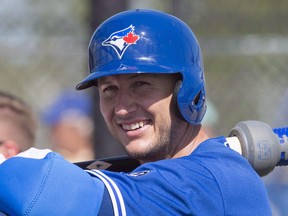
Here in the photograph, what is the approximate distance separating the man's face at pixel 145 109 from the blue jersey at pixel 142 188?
211 mm

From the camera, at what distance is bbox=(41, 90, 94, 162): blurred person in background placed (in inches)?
271

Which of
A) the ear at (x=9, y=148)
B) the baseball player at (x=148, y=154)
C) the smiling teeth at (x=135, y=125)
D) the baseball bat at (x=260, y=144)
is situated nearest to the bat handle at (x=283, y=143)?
the baseball bat at (x=260, y=144)

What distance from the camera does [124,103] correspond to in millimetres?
3414

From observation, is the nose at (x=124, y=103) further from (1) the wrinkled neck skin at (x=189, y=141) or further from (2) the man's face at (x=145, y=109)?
(1) the wrinkled neck skin at (x=189, y=141)

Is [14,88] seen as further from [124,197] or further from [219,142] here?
[124,197]

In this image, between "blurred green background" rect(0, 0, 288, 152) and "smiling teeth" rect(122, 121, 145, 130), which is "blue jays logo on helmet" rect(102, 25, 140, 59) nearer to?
"smiling teeth" rect(122, 121, 145, 130)

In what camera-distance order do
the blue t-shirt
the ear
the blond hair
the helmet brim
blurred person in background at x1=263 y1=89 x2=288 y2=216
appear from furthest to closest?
blurred person in background at x1=263 y1=89 x2=288 y2=216 < the blond hair < the ear < the helmet brim < the blue t-shirt

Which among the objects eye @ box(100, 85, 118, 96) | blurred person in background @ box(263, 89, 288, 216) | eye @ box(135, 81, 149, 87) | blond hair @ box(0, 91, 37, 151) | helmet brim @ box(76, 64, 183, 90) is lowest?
blurred person in background @ box(263, 89, 288, 216)

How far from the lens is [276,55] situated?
6.74 m

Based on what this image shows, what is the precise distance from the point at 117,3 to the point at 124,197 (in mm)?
2695

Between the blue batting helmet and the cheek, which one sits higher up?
the blue batting helmet

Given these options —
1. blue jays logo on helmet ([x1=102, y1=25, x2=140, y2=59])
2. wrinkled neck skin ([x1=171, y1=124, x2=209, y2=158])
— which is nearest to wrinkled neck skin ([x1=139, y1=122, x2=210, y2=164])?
wrinkled neck skin ([x1=171, y1=124, x2=209, y2=158])

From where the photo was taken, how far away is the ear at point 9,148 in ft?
14.0

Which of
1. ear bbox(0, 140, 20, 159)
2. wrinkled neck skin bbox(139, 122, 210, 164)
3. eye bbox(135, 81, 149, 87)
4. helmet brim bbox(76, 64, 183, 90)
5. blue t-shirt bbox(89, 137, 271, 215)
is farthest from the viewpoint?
ear bbox(0, 140, 20, 159)
